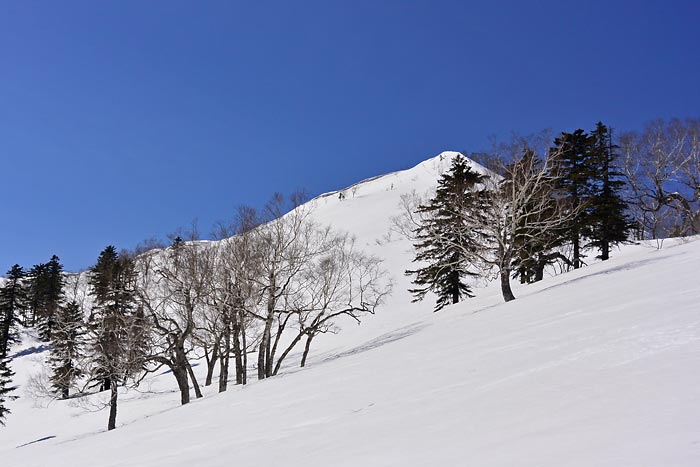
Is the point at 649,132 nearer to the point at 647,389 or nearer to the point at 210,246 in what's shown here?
the point at 210,246

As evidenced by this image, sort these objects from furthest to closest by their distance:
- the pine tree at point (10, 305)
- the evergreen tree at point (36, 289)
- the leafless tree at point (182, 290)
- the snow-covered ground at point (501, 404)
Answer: the evergreen tree at point (36, 289) → the pine tree at point (10, 305) → the leafless tree at point (182, 290) → the snow-covered ground at point (501, 404)

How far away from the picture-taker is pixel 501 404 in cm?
532

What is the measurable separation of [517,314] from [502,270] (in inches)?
273

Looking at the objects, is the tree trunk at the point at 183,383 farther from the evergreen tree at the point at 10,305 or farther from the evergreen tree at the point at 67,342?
the evergreen tree at the point at 10,305

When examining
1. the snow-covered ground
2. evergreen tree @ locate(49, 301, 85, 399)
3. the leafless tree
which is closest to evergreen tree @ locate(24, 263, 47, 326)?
evergreen tree @ locate(49, 301, 85, 399)

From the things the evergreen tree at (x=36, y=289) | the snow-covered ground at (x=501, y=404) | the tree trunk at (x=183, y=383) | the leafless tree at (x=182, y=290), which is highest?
the evergreen tree at (x=36, y=289)

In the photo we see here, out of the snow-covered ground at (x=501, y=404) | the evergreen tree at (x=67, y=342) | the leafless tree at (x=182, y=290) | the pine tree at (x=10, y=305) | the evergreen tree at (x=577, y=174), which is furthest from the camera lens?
the pine tree at (x=10, y=305)

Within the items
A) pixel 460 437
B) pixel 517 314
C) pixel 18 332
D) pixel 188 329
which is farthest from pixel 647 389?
pixel 18 332

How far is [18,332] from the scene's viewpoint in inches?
2371

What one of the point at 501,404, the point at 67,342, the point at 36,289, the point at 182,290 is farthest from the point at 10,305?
the point at 501,404

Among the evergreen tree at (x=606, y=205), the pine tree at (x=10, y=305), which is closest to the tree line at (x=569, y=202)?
the evergreen tree at (x=606, y=205)

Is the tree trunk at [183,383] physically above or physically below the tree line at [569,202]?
below

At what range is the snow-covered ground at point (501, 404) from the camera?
3.77 metres

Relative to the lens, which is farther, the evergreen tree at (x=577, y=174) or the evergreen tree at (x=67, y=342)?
the evergreen tree at (x=577, y=174)
